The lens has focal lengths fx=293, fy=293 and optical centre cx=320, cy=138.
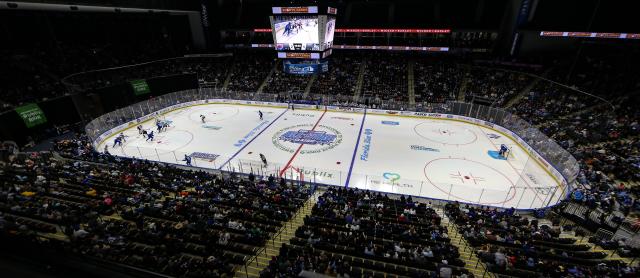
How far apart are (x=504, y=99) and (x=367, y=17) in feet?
71.1

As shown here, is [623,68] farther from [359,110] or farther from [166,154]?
[166,154]

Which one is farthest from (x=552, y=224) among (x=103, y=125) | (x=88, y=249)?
(x=103, y=125)

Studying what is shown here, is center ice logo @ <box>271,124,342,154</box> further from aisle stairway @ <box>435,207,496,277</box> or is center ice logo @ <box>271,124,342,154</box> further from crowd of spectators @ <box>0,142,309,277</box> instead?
aisle stairway @ <box>435,207,496,277</box>

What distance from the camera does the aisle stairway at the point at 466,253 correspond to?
31.8ft

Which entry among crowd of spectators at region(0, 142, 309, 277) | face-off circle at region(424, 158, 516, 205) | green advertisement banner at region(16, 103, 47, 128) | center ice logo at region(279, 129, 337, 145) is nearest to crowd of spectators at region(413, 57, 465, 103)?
center ice logo at region(279, 129, 337, 145)

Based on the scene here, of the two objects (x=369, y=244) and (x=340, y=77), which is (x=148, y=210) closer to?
(x=369, y=244)

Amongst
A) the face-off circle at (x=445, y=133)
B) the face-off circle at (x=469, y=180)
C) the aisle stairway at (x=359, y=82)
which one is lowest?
the face-off circle at (x=445, y=133)

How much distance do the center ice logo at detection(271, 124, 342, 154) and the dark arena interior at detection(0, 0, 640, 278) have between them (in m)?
0.25

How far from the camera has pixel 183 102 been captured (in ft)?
113

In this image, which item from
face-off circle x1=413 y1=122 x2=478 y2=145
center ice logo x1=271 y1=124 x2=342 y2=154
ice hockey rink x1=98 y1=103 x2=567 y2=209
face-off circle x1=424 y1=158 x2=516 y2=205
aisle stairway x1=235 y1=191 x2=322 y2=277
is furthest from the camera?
face-off circle x1=413 y1=122 x2=478 y2=145

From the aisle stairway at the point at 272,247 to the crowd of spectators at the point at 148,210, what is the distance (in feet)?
0.85

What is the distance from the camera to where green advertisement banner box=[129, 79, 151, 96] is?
32719mm

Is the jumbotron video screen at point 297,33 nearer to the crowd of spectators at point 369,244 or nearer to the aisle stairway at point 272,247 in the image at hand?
the crowd of spectators at point 369,244

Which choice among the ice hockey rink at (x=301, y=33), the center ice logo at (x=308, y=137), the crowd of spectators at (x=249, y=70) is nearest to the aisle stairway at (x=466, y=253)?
the center ice logo at (x=308, y=137)
